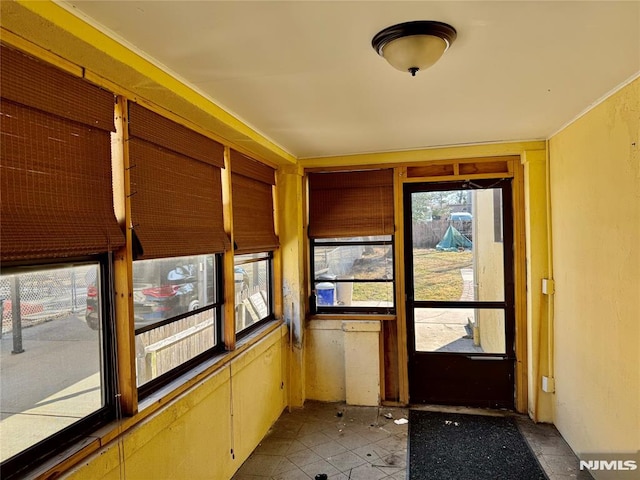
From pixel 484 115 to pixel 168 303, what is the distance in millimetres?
2454

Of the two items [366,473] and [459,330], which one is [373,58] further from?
[459,330]

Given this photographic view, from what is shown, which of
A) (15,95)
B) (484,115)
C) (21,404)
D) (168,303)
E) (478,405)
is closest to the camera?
(15,95)

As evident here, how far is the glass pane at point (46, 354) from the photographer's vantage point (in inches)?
57.1

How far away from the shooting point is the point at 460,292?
395 cm

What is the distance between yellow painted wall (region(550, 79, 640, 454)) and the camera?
2.25 metres

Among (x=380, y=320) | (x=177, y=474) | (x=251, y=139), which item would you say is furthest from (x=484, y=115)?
(x=177, y=474)

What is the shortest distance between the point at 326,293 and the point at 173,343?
2079mm

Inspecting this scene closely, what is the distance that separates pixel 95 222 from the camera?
1732 millimetres

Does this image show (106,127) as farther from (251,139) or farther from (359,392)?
(359,392)

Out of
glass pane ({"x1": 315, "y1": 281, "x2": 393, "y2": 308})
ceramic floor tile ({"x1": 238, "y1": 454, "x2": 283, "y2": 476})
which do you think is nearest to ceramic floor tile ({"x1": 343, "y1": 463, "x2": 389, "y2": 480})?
ceramic floor tile ({"x1": 238, "y1": 454, "x2": 283, "y2": 476})

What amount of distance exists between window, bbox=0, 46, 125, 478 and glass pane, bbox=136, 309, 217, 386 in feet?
0.83

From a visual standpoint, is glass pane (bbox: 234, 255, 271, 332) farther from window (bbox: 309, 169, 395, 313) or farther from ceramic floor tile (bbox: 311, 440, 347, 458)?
ceramic floor tile (bbox: 311, 440, 347, 458)

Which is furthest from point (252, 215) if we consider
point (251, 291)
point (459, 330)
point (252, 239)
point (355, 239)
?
point (459, 330)

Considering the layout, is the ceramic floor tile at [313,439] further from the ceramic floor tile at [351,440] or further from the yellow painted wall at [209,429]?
the yellow painted wall at [209,429]
